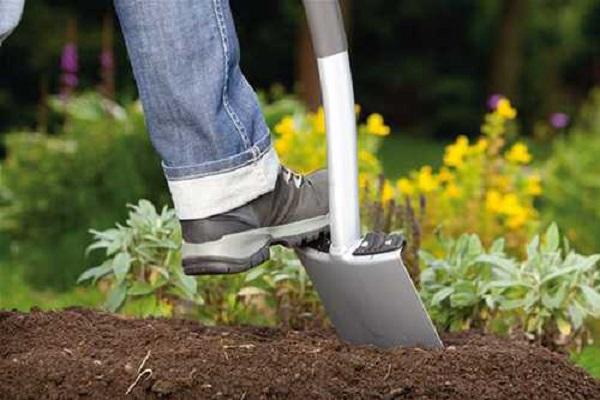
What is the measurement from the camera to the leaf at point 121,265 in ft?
14.6

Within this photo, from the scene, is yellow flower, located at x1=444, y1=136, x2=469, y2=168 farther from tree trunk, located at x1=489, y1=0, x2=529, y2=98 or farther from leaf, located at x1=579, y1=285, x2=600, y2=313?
tree trunk, located at x1=489, y1=0, x2=529, y2=98

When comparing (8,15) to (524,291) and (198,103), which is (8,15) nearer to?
(198,103)

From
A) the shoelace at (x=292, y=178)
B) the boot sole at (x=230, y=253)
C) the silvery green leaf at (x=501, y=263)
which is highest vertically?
the shoelace at (x=292, y=178)

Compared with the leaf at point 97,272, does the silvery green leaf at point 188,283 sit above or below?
below

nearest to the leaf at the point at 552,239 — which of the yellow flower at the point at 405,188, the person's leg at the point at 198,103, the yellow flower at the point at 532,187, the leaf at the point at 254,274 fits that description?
the leaf at the point at 254,274

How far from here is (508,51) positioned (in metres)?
18.7

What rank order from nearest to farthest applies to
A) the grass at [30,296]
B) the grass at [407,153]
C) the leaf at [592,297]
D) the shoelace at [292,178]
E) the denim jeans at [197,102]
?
the denim jeans at [197,102]
the shoelace at [292,178]
the leaf at [592,297]
the grass at [30,296]
the grass at [407,153]

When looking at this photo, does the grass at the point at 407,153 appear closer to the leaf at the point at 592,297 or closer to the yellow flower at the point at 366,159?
the yellow flower at the point at 366,159

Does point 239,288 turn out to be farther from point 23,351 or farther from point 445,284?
point 23,351

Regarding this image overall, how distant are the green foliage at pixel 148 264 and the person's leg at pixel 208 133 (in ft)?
3.76

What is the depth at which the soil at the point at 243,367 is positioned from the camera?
3141mm

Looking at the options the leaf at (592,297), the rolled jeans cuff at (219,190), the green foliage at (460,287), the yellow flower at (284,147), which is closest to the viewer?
the rolled jeans cuff at (219,190)

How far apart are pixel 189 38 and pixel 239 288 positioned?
1698mm

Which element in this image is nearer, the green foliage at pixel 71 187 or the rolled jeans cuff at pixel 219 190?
the rolled jeans cuff at pixel 219 190
